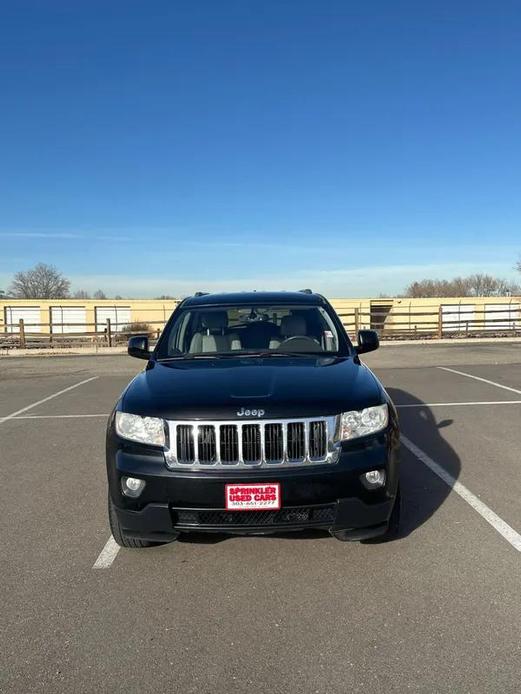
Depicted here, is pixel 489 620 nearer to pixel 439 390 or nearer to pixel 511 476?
pixel 511 476

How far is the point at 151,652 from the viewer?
257 cm

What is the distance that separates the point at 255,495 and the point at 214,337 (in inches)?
82.7

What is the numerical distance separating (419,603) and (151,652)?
4.73 feet

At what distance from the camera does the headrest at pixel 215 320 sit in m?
5.00

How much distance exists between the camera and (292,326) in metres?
4.91

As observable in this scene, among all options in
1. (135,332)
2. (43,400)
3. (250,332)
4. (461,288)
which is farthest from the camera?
(461,288)

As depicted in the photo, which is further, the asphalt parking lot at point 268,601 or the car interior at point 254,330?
the car interior at point 254,330

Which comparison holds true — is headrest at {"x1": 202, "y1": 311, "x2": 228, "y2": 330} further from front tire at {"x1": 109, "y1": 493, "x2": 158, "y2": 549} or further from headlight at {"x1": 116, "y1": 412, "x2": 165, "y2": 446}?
front tire at {"x1": 109, "y1": 493, "x2": 158, "y2": 549}

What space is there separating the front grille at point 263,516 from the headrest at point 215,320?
2.21 metres

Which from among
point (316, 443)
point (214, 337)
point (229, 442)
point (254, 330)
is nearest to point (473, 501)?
point (316, 443)

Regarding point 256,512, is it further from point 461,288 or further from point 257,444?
point 461,288

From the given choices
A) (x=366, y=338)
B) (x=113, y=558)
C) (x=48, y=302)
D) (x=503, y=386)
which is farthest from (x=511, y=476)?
(x=48, y=302)

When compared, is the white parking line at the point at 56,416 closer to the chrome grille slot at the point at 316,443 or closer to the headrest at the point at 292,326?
the headrest at the point at 292,326

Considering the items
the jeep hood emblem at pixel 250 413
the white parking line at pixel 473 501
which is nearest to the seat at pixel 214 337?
the jeep hood emblem at pixel 250 413
